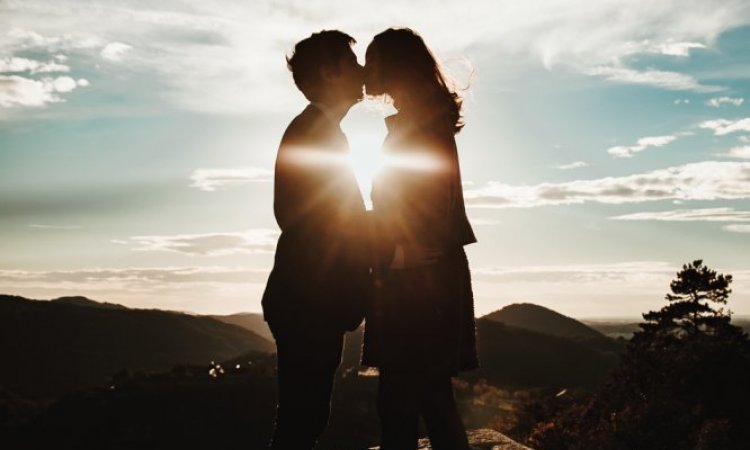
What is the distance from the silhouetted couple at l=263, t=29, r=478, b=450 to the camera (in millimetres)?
3928

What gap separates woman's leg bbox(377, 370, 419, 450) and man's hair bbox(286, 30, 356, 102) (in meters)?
1.78

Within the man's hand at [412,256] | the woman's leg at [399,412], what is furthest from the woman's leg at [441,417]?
the man's hand at [412,256]

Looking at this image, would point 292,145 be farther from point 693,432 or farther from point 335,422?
point 335,422

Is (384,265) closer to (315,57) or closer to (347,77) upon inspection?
(347,77)

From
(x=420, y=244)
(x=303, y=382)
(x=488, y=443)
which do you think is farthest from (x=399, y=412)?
(x=488, y=443)

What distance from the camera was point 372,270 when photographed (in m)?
4.10

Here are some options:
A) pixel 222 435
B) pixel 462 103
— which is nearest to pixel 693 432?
pixel 462 103

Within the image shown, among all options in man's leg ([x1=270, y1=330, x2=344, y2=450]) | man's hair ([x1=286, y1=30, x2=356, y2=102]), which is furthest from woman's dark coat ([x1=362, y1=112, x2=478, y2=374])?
man's hair ([x1=286, y1=30, x2=356, y2=102])

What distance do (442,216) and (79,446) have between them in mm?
21150

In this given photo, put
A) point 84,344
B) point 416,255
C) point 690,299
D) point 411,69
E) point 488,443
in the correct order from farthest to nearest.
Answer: point 84,344 → point 690,299 → point 488,443 → point 411,69 → point 416,255

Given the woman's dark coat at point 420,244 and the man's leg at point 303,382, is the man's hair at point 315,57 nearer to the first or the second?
the woman's dark coat at point 420,244

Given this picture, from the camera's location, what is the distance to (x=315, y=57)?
420 centimetres

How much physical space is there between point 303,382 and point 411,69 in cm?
196

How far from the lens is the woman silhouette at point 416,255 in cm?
392
